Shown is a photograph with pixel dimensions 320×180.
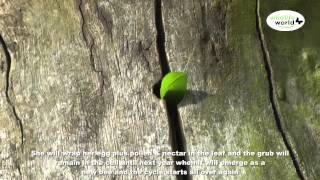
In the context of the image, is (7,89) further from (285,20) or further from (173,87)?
(285,20)

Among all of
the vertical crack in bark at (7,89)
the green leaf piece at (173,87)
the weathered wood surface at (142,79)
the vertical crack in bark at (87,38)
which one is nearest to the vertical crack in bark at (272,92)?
the weathered wood surface at (142,79)

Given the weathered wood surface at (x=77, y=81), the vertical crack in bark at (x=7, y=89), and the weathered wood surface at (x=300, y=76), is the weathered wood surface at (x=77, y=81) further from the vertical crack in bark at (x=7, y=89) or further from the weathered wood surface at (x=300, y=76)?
the weathered wood surface at (x=300, y=76)

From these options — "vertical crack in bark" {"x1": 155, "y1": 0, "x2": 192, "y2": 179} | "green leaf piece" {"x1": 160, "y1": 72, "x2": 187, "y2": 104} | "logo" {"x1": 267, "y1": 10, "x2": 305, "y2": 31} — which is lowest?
"vertical crack in bark" {"x1": 155, "y1": 0, "x2": 192, "y2": 179}

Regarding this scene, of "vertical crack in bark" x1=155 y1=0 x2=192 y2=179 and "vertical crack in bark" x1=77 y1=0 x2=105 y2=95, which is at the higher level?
"vertical crack in bark" x1=77 y1=0 x2=105 y2=95

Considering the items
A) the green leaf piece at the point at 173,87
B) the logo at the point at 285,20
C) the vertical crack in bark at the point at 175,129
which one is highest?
the logo at the point at 285,20

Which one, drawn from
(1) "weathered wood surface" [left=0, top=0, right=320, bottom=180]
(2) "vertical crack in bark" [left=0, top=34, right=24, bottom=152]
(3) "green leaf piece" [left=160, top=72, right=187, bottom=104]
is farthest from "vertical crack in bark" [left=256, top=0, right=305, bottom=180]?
(2) "vertical crack in bark" [left=0, top=34, right=24, bottom=152]

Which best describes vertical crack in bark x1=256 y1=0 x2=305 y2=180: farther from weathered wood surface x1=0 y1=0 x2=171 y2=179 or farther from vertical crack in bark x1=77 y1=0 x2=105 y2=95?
vertical crack in bark x1=77 y1=0 x2=105 y2=95

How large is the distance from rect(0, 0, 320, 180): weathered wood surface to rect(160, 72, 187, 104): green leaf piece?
2 centimetres

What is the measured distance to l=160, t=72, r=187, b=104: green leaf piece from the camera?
1.64 m

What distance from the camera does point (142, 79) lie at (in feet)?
5.47

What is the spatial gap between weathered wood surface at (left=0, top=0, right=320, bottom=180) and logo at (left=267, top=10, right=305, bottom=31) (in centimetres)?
2

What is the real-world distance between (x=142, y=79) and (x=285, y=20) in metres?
0.38

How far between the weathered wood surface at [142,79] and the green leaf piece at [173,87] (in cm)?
2

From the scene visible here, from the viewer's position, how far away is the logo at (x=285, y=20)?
65.5 inches
